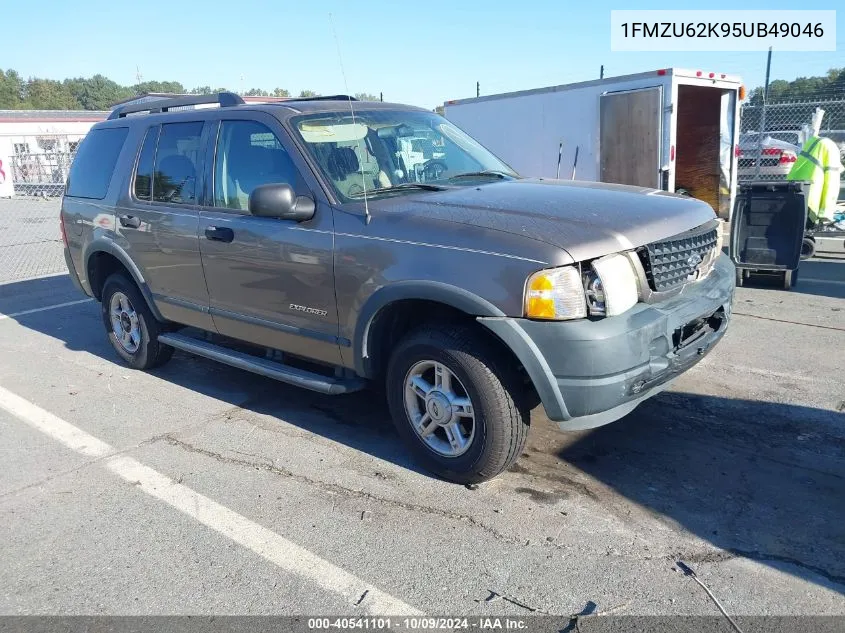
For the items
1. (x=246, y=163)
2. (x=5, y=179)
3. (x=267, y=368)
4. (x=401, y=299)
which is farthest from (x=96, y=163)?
(x=5, y=179)

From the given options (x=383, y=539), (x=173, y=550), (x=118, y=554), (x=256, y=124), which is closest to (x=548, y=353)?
(x=383, y=539)

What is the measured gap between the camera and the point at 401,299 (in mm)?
3627

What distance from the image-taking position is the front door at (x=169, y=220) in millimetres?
4910

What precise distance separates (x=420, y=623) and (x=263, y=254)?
241cm

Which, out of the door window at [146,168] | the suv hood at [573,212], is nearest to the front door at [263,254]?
the suv hood at [573,212]

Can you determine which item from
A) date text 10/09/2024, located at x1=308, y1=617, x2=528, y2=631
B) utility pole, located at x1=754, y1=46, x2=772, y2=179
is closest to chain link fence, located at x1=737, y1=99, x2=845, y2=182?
utility pole, located at x1=754, y1=46, x2=772, y2=179

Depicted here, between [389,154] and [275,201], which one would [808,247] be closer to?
[389,154]

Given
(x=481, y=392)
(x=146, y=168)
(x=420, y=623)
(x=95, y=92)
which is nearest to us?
(x=420, y=623)

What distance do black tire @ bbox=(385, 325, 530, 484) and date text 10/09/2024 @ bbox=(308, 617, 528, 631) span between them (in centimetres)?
93

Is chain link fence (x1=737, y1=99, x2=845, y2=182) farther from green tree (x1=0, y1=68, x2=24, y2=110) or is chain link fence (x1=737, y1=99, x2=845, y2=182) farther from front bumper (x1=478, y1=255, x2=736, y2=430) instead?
green tree (x1=0, y1=68, x2=24, y2=110)

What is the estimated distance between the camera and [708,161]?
12.1 metres

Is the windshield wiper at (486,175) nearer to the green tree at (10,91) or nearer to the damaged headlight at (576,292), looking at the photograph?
the damaged headlight at (576,292)

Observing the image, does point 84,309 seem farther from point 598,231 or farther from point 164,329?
point 598,231

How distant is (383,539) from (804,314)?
5.18m
